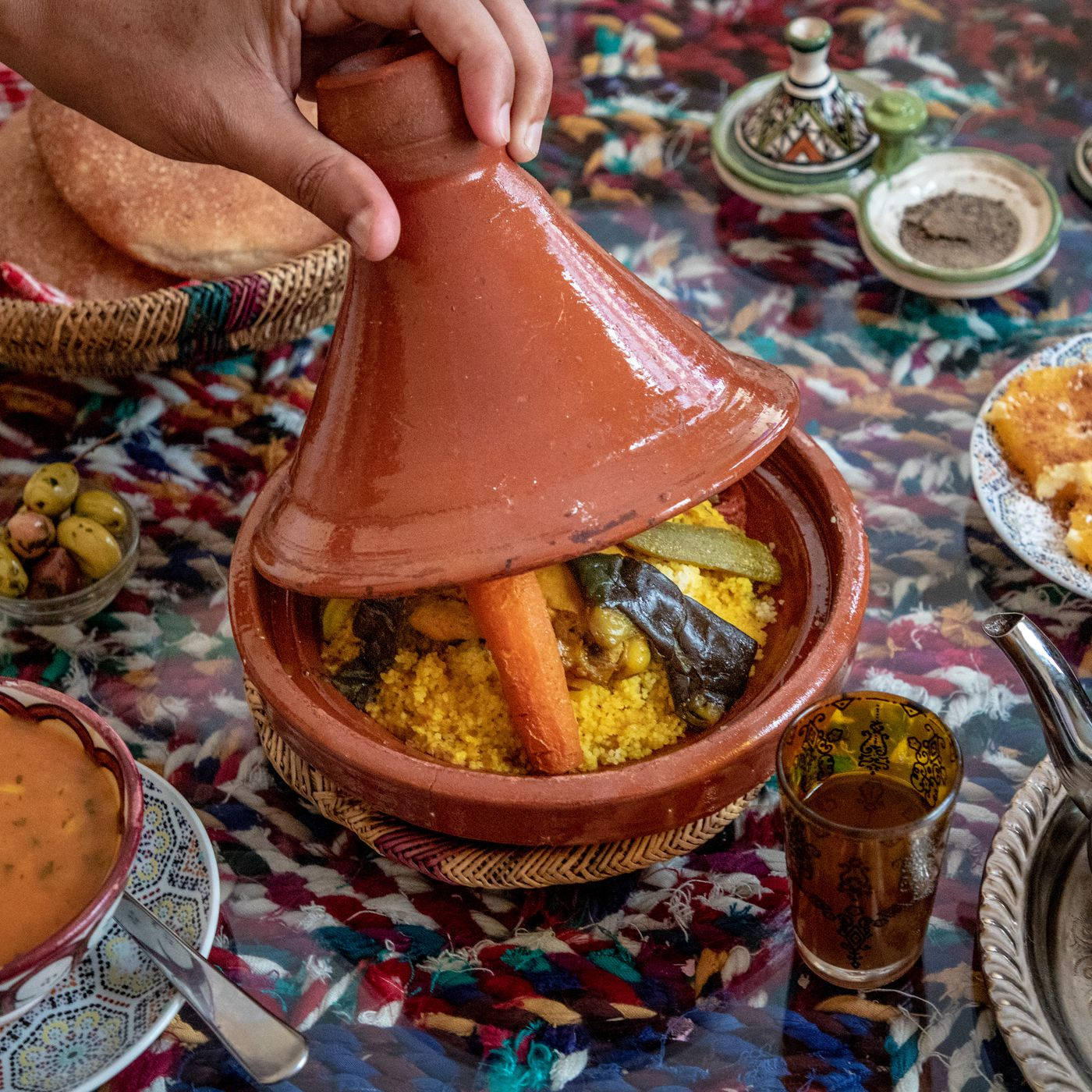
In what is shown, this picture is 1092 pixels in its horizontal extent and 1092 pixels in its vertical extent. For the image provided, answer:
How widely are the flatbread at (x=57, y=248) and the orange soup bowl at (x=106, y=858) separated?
2.47 feet

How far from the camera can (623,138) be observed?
Result: 199cm

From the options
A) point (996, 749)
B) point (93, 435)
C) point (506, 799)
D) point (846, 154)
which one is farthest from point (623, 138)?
point (506, 799)

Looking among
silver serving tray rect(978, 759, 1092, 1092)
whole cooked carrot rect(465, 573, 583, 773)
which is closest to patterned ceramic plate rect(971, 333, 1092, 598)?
silver serving tray rect(978, 759, 1092, 1092)

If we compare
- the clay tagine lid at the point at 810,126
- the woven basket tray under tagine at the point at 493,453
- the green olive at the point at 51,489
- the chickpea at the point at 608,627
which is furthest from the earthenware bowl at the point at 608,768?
the clay tagine lid at the point at 810,126

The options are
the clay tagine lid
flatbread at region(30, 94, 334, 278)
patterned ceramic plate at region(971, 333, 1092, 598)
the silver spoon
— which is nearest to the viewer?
the silver spoon

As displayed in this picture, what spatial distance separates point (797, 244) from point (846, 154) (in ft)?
0.54

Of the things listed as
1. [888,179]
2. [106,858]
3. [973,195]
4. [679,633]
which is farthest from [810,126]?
[106,858]

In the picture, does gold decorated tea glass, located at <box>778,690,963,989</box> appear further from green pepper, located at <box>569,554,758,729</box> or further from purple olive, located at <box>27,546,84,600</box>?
purple olive, located at <box>27,546,84,600</box>

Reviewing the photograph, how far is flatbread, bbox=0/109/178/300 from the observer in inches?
65.6

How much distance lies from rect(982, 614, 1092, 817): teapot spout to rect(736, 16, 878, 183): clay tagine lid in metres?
1.06

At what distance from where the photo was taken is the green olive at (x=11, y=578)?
54.4 inches

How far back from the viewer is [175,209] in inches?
64.4

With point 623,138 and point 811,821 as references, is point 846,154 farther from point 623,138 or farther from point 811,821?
point 811,821

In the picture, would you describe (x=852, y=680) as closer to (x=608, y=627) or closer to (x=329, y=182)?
(x=608, y=627)
